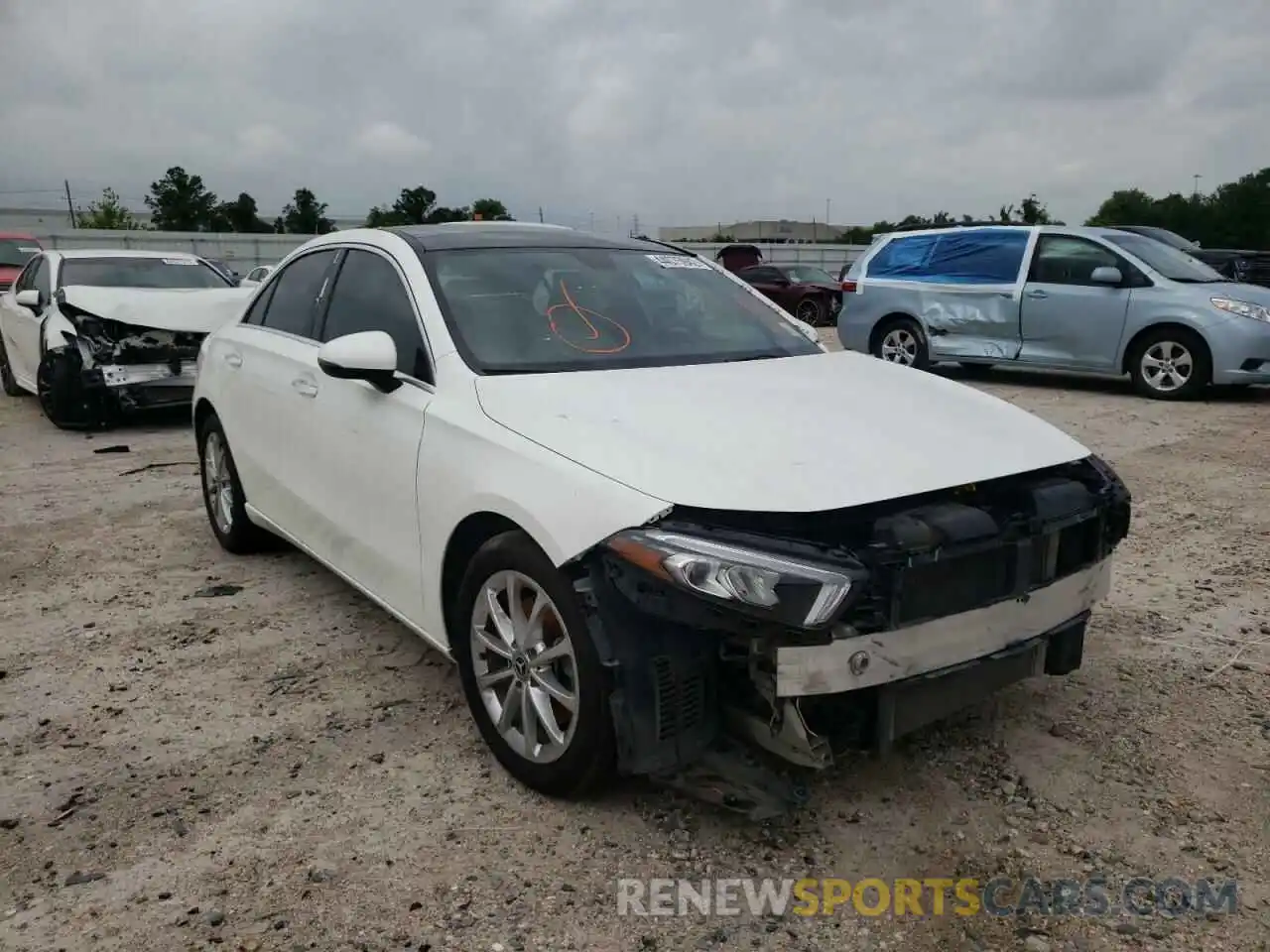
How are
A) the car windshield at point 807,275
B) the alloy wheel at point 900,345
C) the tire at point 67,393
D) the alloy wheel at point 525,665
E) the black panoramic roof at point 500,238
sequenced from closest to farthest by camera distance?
the alloy wheel at point 525,665
the black panoramic roof at point 500,238
the tire at point 67,393
the alloy wheel at point 900,345
the car windshield at point 807,275

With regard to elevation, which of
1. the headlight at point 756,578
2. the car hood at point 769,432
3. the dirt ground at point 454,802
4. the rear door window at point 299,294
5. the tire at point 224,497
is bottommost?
the dirt ground at point 454,802

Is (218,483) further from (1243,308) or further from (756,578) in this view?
(1243,308)

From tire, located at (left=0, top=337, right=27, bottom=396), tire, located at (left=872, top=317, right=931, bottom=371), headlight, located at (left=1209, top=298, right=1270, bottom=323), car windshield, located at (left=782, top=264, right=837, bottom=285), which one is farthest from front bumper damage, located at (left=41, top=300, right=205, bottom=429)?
car windshield, located at (left=782, top=264, right=837, bottom=285)

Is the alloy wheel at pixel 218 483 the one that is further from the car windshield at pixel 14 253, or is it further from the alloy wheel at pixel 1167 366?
the car windshield at pixel 14 253

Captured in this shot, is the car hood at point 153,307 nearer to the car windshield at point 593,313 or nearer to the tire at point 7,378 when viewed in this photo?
the tire at point 7,378

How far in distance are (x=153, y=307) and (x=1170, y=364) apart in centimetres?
929

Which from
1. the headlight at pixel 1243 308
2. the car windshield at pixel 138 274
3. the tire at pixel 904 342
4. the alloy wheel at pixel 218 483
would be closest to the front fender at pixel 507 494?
the alloy wheel at pixel 218 483

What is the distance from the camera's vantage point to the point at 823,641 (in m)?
2.39

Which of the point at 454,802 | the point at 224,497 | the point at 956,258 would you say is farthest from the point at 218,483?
the point at 956,258

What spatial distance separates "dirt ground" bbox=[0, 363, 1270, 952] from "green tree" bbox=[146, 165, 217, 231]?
46.4 metres

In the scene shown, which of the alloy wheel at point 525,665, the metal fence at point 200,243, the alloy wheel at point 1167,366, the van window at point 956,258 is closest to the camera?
the alloy wheel at point 525,665

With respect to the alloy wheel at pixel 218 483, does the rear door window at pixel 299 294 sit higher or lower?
higher

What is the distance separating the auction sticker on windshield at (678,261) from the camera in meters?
4.18

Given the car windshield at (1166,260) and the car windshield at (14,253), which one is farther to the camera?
the car windshield at (14,253)
